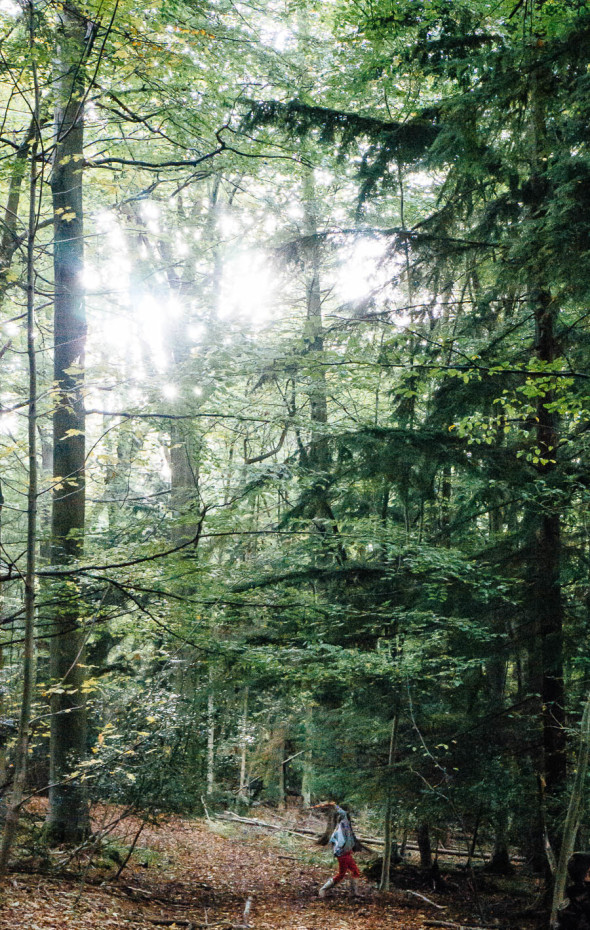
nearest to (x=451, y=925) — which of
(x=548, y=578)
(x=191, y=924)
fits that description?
(x=191, y=924)

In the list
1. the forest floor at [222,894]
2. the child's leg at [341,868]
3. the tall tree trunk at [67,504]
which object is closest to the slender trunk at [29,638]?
the forest floor at [222,894]

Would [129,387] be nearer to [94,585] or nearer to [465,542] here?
[94,585]

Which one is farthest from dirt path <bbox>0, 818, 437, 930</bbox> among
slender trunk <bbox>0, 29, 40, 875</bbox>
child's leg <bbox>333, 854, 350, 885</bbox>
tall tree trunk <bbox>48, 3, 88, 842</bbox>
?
slender trunk <bbox>0, 29, 40, 875</bbox>

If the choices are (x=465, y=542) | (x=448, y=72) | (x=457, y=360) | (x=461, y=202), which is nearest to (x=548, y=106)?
(x=448, y=72)

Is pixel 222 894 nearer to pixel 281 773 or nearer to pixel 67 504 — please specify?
pixel 67 504

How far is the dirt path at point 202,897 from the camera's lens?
5805 millimetres

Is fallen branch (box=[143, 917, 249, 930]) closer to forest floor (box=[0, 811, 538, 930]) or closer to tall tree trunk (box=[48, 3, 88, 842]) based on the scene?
forest floor (box=[0, 811, 538, 930])

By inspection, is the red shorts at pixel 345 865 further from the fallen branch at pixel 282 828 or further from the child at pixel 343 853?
the fallen branch at pixel 282 828

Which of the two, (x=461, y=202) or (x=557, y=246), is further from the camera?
(x=461, y=202)

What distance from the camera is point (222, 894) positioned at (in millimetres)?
8961

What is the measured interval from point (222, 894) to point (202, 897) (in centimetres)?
63

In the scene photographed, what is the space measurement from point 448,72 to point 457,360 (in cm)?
352

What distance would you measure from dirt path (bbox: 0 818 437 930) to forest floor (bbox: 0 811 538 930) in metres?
0.02

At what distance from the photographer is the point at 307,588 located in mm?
11234
